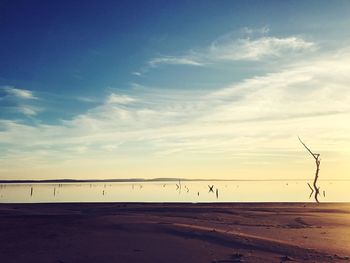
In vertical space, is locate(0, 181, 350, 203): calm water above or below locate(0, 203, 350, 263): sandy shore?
above

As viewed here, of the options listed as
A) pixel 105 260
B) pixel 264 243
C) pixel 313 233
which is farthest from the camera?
pixel 313 233

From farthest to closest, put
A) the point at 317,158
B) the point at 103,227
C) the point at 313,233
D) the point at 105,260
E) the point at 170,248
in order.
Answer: the point at 317,158 → the point at 313,233 → the point at 103,227 → the point at 170,248 → the point at 105,260

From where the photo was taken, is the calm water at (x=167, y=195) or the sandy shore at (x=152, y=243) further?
the calm water at (x=167, y=195)

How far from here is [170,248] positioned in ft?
50.9

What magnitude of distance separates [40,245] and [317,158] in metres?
48.9

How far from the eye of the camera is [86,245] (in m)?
15.8

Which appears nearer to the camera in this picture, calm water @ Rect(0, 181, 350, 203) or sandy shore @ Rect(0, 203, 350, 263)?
sandy shore @ Rect(0, 203, 350, 263)

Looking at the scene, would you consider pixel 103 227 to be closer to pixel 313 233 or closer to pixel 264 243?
pixel 264 243

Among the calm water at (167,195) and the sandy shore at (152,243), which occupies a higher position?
the calm water at (167,195)

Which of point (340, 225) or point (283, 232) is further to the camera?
point (340, 225)

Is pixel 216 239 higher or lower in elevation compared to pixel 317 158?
lower

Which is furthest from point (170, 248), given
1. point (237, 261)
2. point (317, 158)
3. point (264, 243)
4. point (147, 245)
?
point (317, 158)

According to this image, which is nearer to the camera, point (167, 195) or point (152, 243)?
point (152, 243)

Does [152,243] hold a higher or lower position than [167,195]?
lower
